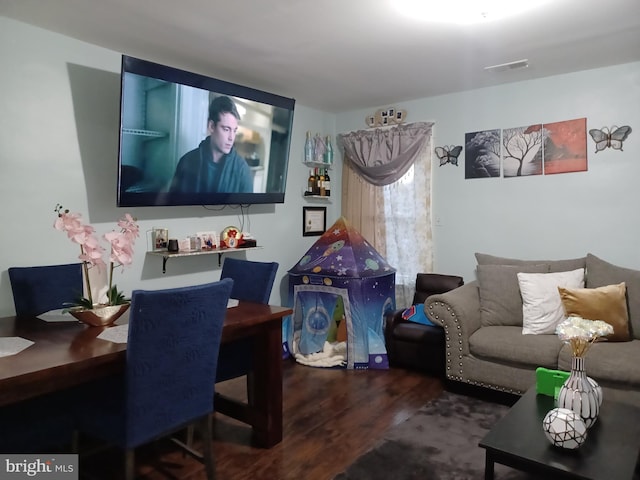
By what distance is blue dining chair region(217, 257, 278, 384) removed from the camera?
107 inches

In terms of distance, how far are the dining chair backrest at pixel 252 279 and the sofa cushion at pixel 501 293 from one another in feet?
5.55

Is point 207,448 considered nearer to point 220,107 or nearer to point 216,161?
point 216,161

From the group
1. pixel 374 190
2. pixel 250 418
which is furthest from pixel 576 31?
pixel 250 418

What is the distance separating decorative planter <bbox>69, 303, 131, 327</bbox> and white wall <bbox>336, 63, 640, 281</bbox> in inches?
119

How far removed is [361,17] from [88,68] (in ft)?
6.00

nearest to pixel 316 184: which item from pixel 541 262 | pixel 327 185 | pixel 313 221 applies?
pixel 327 185

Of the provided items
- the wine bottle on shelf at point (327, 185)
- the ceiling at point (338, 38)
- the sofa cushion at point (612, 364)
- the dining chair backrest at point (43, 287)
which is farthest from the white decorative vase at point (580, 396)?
the wine bottle on shelf at point (327, 185)

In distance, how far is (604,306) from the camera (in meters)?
3.05

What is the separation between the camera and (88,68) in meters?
3.09

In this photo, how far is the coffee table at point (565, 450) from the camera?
1793 mm

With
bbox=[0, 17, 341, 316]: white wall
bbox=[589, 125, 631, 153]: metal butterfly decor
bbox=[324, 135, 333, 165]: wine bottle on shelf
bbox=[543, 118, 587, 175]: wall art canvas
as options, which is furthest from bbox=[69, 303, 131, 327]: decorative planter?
bbox=[589, 125, 631, 153]: metal butterfly decor

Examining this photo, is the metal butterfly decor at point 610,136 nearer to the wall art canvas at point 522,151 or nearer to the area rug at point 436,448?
the wall art canvas at point 522,151

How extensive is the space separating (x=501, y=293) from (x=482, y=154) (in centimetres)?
133

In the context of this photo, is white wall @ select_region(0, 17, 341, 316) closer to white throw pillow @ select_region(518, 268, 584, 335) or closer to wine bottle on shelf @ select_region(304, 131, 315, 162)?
wine bottle on shelf @ select_region(304, 131, 315, 162)
